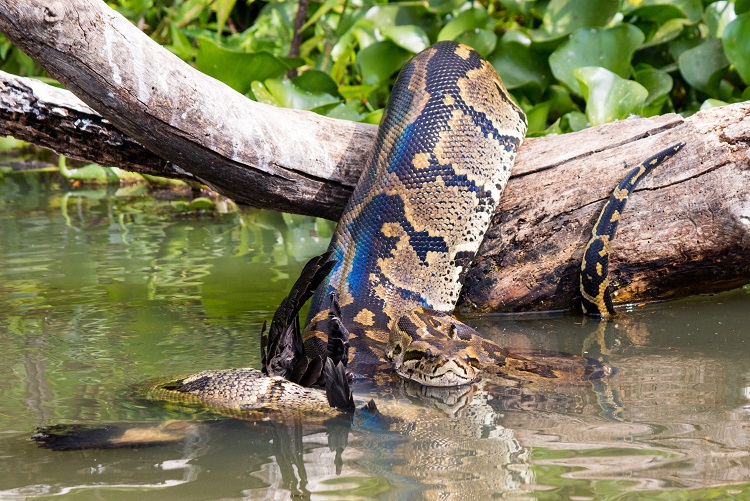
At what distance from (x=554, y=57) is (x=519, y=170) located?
2.69 metres

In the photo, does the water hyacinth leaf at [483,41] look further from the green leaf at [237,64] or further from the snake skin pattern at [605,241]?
the snake skin pattern at [605,241]

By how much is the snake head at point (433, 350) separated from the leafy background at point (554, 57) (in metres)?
2.98

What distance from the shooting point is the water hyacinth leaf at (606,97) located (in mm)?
6863

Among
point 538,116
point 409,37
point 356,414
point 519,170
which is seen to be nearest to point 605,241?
point 519,170

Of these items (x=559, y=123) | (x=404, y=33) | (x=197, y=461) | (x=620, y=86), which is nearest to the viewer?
(x=197, y=461)

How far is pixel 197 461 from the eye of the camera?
318cm

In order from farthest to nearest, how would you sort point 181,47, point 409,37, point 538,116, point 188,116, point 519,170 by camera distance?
point 181,47, point 409,37, point 538,116, point 519,170, point 188,116

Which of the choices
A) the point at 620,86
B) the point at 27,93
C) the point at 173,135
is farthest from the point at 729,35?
the point at 27,93

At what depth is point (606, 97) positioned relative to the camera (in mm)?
6910

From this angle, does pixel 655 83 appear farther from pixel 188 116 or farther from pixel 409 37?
pixel 188 116

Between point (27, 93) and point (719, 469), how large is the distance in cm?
419

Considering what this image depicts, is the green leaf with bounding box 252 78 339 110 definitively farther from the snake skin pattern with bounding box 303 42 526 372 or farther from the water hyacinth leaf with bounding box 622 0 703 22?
the water hyacinth leaf with bounding box 622 0 703 22

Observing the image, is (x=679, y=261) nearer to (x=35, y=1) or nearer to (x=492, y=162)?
(x=492, y=162)

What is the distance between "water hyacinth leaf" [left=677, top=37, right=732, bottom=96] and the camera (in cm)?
815
